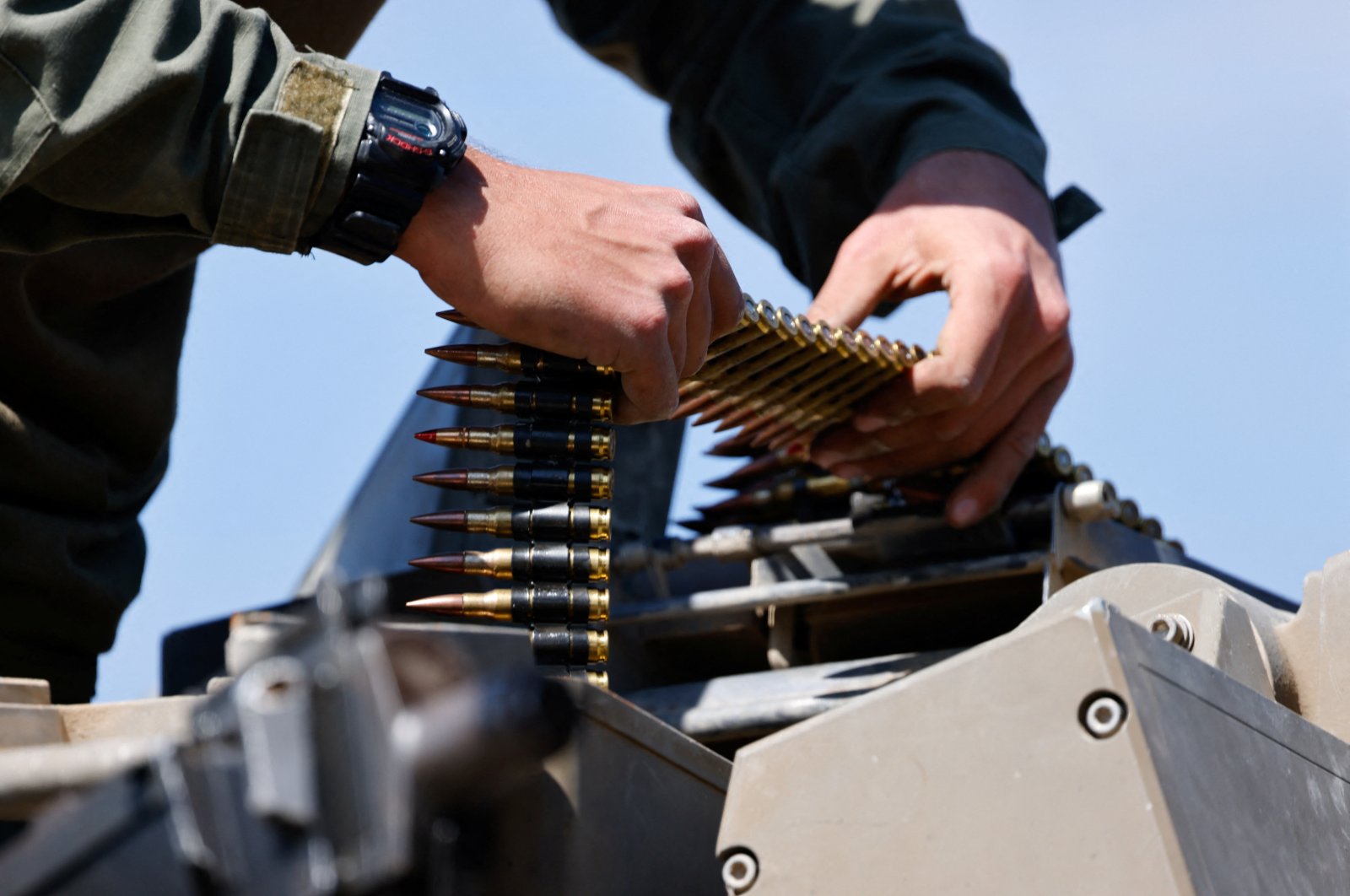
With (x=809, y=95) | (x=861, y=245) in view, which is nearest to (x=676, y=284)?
(x=861, y=245)

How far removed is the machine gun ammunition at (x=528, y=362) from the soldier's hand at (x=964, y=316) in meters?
0.87

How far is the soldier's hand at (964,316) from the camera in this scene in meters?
3.14

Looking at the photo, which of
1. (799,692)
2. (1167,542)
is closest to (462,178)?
(799,692)

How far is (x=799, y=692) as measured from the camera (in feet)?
8.83

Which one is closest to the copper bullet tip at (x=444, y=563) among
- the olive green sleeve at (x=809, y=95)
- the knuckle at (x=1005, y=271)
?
the knuckle at (x=1005, y=271)

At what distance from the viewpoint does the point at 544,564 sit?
2469mm

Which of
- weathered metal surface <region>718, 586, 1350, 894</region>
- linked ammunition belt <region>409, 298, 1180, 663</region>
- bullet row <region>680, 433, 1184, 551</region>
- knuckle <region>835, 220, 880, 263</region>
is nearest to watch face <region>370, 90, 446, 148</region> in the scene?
linked ammunition belt <region>409, 298, 1180, 663</region>

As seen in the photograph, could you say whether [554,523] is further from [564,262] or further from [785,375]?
[785,375]

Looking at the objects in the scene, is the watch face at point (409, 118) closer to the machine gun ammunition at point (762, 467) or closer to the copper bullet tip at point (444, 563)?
the copper bullet tip at point (444, 563)

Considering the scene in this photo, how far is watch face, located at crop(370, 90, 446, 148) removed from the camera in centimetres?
215

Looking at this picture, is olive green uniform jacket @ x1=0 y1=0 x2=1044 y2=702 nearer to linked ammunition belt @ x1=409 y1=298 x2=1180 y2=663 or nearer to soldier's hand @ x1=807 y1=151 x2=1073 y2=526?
soldier's hand @ x1=807 y1=151 x2=1073 y2=526

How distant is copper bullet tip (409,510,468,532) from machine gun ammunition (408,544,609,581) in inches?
6.1

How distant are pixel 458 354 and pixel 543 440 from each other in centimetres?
20

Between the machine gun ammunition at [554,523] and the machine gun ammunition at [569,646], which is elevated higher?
the machine gun ammunition at [554,523]
